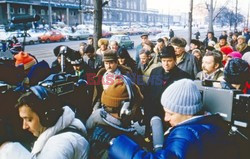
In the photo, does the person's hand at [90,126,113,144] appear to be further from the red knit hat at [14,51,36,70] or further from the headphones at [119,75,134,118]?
the red knit hat at [14,51,36,70]

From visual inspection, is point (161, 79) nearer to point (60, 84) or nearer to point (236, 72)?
point (236, 72)

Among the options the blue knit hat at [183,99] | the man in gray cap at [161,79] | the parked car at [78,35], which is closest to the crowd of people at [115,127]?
the blue knit hat at [183,99]

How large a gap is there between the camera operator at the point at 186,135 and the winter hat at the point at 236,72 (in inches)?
43.2

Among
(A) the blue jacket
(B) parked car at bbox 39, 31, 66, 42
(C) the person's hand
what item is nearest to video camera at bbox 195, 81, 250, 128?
(A) the blue jacket

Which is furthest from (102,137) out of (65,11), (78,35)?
(65,11)

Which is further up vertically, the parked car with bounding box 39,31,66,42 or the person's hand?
the parked car with bounding box 39,31,66,42

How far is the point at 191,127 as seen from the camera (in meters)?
1.74

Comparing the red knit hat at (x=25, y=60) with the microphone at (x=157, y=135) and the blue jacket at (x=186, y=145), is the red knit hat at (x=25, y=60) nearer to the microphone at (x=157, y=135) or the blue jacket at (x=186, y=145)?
the microphone at (x=157, y=135)

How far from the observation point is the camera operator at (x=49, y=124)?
1961 mm

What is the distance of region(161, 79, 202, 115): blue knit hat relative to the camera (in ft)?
6.44

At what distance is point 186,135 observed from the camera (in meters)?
1.66

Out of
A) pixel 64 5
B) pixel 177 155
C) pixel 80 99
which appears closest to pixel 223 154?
pixel 177 155

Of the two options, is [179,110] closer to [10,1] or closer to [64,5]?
[10,1]

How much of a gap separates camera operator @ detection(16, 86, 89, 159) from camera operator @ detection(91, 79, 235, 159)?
30 cm
